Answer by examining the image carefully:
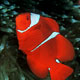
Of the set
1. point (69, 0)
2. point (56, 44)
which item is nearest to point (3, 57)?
point (56, 44)

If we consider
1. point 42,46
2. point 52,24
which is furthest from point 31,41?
point 52,24

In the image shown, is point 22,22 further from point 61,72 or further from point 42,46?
point 61,72

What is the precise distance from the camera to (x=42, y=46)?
112 centimetres

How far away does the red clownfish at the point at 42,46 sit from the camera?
109cm

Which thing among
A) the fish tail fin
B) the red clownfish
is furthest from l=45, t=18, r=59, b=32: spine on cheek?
the fish tail fin

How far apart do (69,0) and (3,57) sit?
2.11 ft

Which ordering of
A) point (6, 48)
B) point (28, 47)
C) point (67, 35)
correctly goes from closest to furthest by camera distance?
point (28, 47) → point (6, 48) → point (67, 35)

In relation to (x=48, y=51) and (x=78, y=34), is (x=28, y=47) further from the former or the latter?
(x=78, y=34)

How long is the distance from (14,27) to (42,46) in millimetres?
235

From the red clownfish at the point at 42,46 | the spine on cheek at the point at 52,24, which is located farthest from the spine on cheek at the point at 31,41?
the spine on cheek at the point at 52,24

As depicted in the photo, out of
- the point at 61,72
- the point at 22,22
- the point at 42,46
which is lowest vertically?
the point at 61,72

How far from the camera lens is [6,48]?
1.21m

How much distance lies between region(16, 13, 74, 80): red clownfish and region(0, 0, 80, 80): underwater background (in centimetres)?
12

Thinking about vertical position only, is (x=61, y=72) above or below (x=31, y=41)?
below
